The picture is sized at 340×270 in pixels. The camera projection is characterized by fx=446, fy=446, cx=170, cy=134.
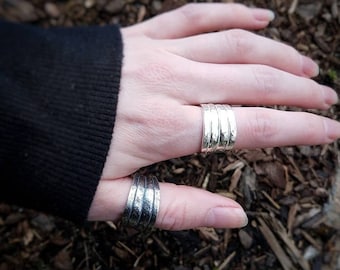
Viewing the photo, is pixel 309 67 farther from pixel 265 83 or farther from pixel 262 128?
pixel 262 128

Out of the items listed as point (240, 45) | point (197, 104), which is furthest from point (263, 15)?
point (197, 104)

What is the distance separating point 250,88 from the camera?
1165mm

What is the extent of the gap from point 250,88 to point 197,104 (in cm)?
15

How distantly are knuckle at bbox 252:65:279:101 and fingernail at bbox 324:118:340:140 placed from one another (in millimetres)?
158

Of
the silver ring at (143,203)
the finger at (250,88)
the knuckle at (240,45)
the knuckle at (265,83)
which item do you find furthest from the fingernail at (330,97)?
the silver ring at (143,203)

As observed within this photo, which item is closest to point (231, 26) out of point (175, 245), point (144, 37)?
point (144, 37)

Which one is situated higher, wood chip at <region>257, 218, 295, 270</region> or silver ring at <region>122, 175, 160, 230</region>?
silver ring at <region>122, 175, 160, 230</region>

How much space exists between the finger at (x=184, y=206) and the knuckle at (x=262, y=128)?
177 millimetres

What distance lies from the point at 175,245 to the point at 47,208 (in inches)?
13.7

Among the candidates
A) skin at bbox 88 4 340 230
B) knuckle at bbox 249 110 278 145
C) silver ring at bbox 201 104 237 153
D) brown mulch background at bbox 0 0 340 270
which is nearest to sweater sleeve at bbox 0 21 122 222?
skin at bbox 88 4 340 230

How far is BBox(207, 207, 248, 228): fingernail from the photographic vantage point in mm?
1021

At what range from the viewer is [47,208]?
117cm

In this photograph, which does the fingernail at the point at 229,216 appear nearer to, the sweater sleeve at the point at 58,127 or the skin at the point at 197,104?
the skin at the point at 197,104

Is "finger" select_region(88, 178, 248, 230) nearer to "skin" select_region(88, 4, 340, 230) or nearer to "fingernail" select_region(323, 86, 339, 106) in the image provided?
"skin" select_region(88, 4, 340, 230)
